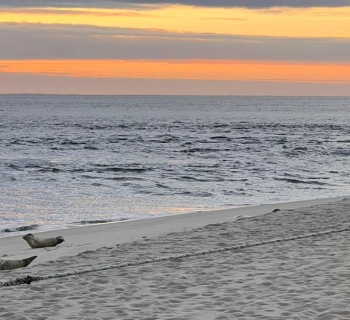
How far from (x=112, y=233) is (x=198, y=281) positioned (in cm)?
514

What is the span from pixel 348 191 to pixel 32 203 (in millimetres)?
9841

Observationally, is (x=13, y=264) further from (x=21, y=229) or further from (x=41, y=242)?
(x=21, y=229)

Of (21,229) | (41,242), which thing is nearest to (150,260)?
(41,242)

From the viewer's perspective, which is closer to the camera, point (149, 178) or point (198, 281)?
point (198, 281)

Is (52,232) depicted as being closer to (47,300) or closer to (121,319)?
(47,300)

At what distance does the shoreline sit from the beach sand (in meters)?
0.06

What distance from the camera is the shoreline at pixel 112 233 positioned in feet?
33.6

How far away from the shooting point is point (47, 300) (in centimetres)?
651

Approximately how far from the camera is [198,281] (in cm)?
719

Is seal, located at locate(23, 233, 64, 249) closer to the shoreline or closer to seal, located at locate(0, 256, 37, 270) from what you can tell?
the shoreline

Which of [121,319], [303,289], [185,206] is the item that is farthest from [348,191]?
[121,319]

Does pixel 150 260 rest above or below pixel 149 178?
above

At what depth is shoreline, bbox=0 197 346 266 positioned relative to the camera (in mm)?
10242

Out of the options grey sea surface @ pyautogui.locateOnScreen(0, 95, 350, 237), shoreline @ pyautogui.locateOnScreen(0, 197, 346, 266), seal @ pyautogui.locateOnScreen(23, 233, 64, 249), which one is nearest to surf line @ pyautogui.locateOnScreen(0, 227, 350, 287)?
shoreline @ pyautogui.locateOnScreen(0, 197, 346, 266)
